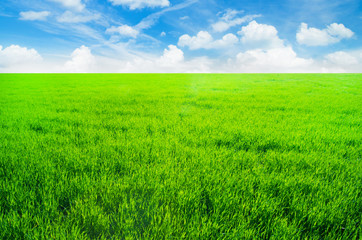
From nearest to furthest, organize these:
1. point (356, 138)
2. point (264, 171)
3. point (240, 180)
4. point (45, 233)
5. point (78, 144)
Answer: point (45, 233), point (240, 180), point (264, 171), point (78, 144), point (356, 138)

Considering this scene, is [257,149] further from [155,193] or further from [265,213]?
[155,193]

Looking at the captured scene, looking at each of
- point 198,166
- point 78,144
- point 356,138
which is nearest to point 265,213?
point 198,166

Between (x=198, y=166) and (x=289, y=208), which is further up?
(x=198, y=166)

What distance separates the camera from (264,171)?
2.44 metres

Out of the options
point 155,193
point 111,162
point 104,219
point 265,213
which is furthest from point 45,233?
point 265,213

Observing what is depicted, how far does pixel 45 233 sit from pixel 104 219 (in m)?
0.43

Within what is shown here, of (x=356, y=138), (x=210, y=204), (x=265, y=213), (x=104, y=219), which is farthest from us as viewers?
(x=356, y=138)

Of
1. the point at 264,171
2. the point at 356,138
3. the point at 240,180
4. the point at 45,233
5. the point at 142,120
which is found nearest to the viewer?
the point at 45,233

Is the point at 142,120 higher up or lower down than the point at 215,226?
higher up

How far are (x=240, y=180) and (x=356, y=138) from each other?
3594 millimetres

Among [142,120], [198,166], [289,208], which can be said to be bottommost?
[289,208]

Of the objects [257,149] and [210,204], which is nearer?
[210,204]

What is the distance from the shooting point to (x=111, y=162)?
2.54 m

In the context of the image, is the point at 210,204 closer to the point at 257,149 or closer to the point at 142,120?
the point at 257,149
